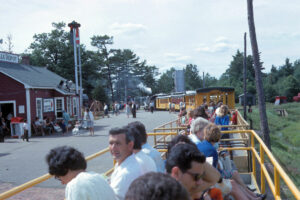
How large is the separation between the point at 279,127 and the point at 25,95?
29.8 m

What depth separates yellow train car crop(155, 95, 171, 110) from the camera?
4440 centimetres

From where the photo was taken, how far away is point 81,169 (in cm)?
286

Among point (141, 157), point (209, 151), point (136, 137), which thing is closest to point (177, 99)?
point (209, 151)

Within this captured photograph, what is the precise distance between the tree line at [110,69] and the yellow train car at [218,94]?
81.3ft

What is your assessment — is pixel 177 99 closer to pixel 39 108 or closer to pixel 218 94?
pixel 218 94

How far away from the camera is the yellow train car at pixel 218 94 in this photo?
29.1 meters

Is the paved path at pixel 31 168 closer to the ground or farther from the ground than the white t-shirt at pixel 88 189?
closer to the ground

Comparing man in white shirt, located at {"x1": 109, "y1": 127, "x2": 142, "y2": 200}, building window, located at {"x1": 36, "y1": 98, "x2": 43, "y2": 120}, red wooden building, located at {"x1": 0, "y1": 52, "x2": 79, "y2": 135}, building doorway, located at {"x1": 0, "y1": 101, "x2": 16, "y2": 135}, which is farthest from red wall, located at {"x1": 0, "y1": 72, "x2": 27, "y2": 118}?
man in white shirt, located at {"x1": 109, "y1": 127, "x2": 142, "y2": 200}

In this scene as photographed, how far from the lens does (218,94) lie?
29.4 m

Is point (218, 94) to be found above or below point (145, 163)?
above

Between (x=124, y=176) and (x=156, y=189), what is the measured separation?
1597mm

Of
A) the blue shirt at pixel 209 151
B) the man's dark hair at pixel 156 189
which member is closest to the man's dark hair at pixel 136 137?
the blue shirt at pixel 209 151

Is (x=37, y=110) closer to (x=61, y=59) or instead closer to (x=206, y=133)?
(x=206, y=133)

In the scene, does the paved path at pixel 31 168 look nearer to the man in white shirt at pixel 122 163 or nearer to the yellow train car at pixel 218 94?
the man in white shirt at pixel 122 163
